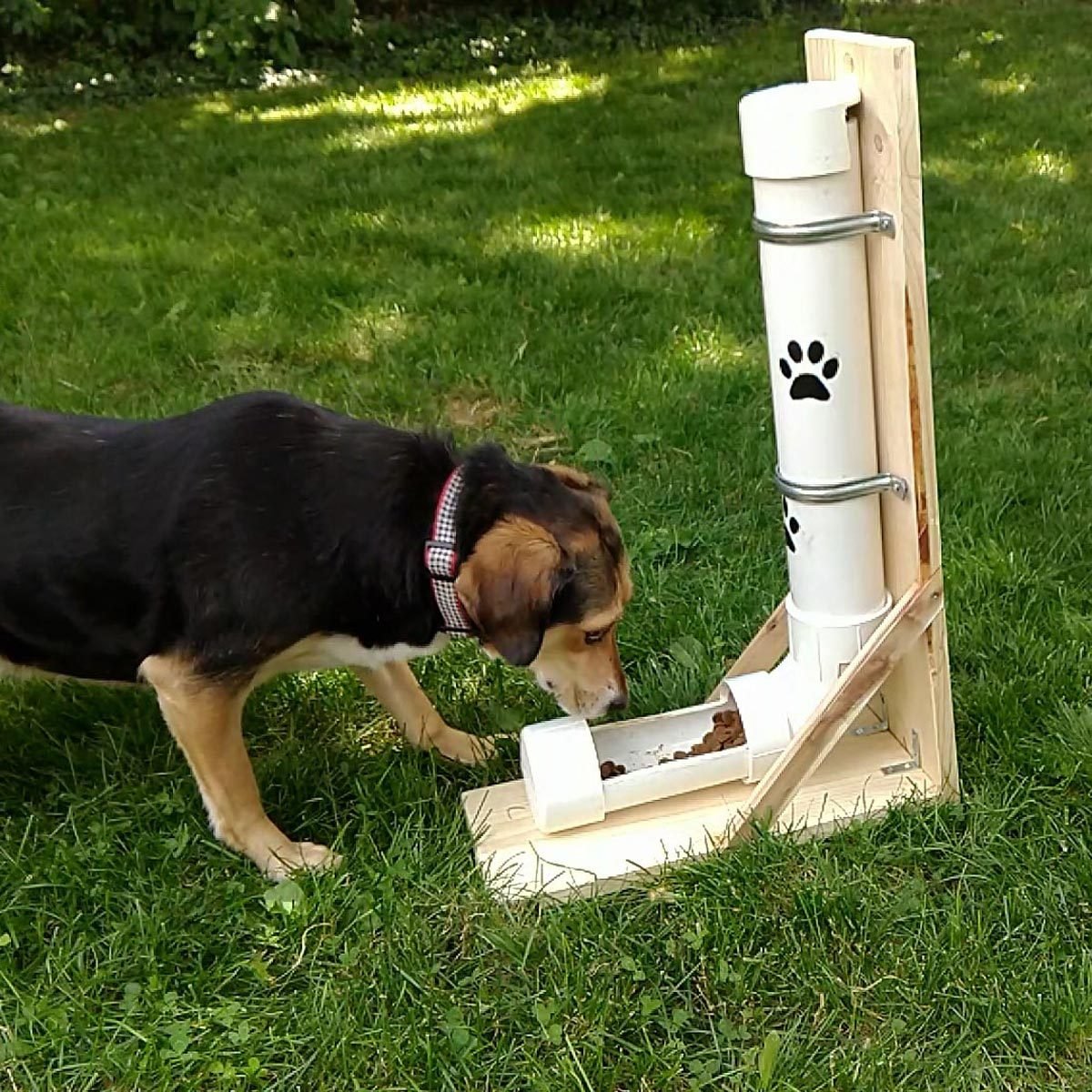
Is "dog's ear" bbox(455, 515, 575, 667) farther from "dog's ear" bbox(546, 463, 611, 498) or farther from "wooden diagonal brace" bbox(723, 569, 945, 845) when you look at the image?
"wooden diagonal brace" bbox(723, 569, 945, 845)

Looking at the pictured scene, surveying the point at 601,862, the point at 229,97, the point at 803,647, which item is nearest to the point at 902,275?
the point at 803,647

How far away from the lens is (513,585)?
2.78 m

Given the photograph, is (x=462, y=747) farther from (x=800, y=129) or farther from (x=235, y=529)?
(x=800, y=129)

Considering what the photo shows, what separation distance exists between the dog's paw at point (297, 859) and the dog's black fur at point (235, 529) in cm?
48

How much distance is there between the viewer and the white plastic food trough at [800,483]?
102 inches

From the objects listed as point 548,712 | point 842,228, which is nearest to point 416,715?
point 548,712

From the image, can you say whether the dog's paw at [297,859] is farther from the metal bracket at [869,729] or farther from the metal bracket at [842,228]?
the metal bracket at [842,228]

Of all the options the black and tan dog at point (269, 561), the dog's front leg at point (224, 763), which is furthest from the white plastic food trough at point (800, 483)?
the dog's front leg at point (224, 763)

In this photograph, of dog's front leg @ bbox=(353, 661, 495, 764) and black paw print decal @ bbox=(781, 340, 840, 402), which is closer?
black paw print decal @ bbox=(781, 340, 840, 402)

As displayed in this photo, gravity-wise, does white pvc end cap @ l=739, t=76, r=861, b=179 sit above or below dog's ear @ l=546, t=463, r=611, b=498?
above

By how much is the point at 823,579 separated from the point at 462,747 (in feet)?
3.65

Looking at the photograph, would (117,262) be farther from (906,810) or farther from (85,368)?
(906,810)

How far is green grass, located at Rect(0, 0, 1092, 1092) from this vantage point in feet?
8.62

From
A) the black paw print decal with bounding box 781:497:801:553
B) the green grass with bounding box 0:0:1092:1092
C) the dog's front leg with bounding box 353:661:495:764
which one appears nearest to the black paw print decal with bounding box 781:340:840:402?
the black paw print decal with bounding box 781:497:801:553
